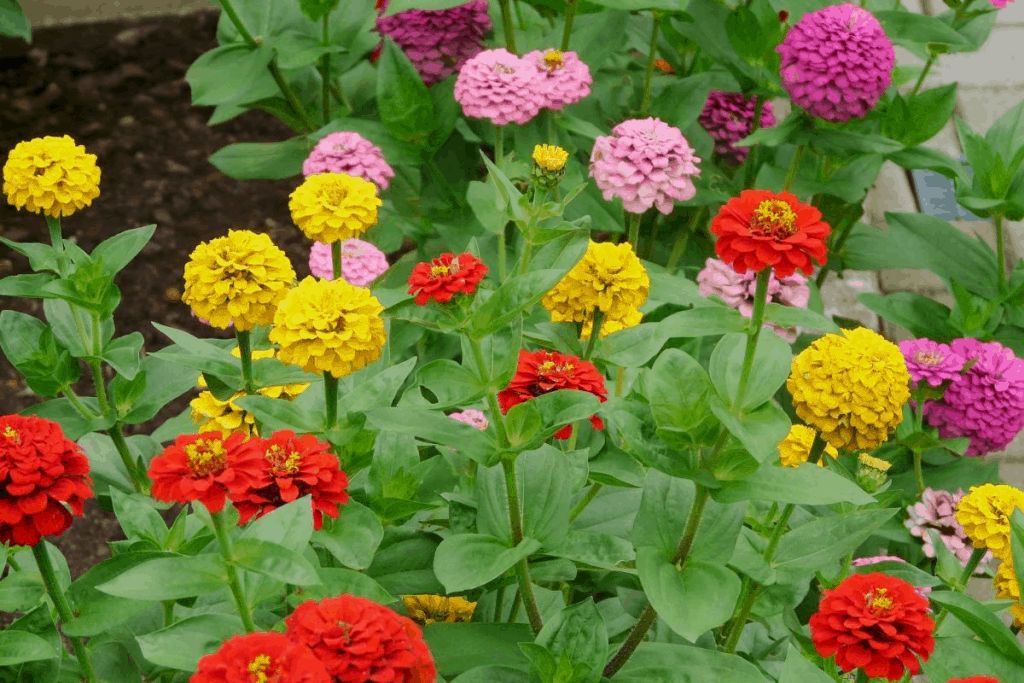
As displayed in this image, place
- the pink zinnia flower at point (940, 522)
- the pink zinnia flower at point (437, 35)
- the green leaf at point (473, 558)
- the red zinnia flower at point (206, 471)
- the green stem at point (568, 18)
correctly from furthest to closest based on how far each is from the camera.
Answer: the pink zinnia flower at point (437, 35), the green stem at point (568, 18), the pink zinnia flower at point (940, 522), the green leaf at point (473, 558), the red zinnia flower at point (206, 471)

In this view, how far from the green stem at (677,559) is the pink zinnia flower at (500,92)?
1.05m

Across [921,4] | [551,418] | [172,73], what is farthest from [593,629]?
[921,4]

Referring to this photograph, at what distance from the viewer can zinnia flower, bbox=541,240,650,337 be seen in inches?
60.6

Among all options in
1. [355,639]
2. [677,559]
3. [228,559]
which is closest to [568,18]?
[677,559]

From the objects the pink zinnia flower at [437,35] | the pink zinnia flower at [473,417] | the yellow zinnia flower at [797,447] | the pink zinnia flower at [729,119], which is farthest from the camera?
the pink zinnia flower at [729,119]

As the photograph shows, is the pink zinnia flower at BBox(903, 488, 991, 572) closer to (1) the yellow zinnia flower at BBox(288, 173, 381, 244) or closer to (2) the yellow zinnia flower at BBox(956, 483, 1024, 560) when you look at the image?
(2) the yellow zinnia flower at BBox(956, 483, 1024, 560)

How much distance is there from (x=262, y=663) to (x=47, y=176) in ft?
3.36

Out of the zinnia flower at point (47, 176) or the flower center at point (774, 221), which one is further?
the zinnia flower at point (47, 176)

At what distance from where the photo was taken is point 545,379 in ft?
4.67

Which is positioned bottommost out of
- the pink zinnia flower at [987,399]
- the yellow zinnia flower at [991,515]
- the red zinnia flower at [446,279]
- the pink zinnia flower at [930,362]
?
the pink zinnia flower at [987,399]

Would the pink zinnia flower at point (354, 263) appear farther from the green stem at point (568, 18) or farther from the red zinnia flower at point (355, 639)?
the red zinnia flower at point (355, 639)

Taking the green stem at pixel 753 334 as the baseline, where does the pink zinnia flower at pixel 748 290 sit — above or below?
below

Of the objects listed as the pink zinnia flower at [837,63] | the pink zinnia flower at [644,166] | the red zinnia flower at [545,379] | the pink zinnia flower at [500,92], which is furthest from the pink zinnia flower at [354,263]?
the pink zinnia flower at [837,63]

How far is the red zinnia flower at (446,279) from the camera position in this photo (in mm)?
1251
